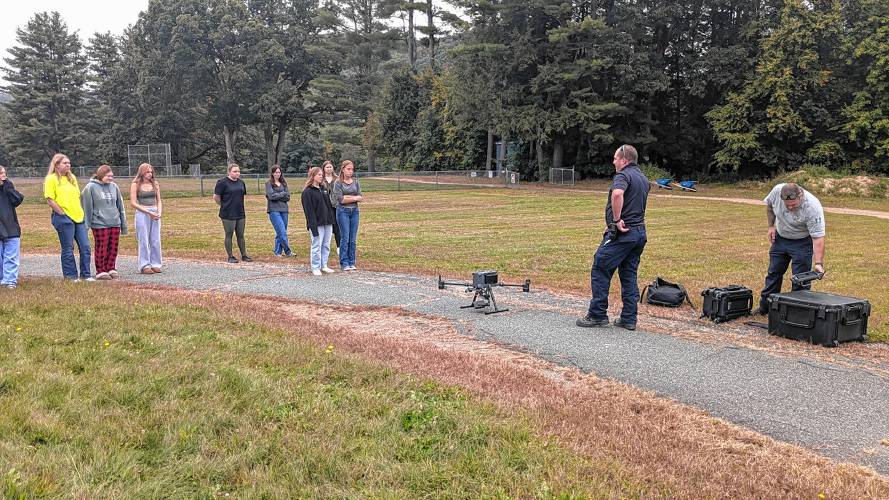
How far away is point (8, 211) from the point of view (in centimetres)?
879

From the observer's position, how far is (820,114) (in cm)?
4078

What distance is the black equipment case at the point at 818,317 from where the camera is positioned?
636cm

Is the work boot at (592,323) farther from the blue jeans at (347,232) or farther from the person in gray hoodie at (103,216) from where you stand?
the person in gray hoodie at (103,216)

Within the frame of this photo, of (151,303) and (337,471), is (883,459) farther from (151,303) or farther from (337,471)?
(151,303)

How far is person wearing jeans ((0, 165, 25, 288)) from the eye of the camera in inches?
340

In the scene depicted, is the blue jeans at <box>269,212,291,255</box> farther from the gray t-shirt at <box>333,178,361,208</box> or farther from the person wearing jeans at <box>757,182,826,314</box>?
the person wearing jeans at <box>757,182,826,314</box>

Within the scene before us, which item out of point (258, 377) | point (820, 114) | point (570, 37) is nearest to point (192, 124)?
point (570, 37)

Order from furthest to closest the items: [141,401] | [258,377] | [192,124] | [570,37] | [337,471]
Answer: [192,124], [570,37], [258,377], [141,401], [337,471]

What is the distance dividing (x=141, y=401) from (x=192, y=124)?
6517 cm

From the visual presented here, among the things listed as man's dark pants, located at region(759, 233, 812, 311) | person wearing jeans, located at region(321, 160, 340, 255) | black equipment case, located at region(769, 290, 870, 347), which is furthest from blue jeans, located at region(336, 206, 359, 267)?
black equipment case, located at region(769, 290, 870, 347)

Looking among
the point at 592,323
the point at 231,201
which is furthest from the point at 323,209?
the point at 592,323

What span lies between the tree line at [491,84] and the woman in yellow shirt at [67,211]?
1356 inches

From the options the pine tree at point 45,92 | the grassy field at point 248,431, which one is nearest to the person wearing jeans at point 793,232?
the grassy field at point 248,431

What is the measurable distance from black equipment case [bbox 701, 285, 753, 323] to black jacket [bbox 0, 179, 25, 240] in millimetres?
8798
